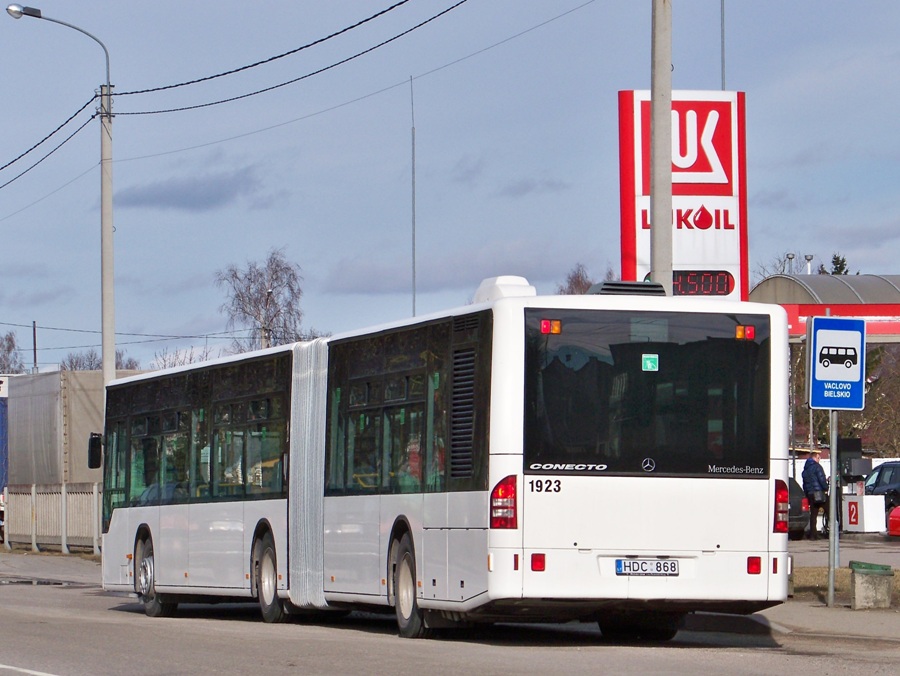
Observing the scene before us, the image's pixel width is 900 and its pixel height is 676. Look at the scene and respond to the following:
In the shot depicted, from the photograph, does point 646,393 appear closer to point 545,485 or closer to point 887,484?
point 545,485

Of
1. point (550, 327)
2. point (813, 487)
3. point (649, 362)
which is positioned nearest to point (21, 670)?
point (550, 327)

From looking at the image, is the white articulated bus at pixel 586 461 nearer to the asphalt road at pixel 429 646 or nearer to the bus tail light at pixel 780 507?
the bus tail light at pixel 780 507

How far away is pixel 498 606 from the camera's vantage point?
13727 millimetres

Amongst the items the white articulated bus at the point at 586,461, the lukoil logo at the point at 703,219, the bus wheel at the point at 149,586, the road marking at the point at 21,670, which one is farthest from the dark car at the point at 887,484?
the road marking at the point at 21,670

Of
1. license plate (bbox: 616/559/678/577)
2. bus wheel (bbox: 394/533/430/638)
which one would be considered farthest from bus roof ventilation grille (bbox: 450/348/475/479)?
license plate (bbox: 616/559/678/577)

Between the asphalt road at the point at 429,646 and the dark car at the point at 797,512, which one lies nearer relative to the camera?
the asphalt road at the point at 429,646

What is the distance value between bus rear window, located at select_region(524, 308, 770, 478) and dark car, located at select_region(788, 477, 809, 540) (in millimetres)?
18035

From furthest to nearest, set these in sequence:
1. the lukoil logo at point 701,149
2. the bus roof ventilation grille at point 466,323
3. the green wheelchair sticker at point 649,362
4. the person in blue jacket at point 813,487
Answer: the person in blue jacket at point 813,487, the lukoil logo at point 701,149, the bus roof ventilation grille at point 466,323, the green wheelchair sticker at point 649,362

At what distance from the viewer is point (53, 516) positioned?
4059 cm

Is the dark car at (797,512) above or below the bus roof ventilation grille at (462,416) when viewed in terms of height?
below

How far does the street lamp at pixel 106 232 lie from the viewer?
3203cm

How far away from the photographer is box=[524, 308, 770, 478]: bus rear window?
45.1 ft

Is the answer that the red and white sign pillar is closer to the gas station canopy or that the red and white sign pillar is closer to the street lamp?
the street lamp

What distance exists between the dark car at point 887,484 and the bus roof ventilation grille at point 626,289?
26.9 m
